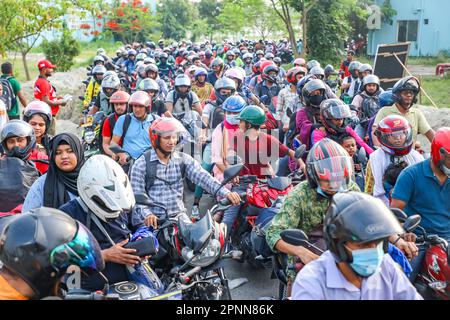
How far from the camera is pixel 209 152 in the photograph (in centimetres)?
862

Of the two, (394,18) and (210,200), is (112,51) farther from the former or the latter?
(210,200)

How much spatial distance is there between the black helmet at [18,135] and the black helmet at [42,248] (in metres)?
3.24

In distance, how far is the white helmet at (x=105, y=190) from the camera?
3734 millimetres

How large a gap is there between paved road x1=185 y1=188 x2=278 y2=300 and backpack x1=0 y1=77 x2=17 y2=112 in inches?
235

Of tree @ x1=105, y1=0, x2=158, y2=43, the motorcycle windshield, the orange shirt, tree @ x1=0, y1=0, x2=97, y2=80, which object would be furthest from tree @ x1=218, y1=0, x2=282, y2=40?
the orange shirt

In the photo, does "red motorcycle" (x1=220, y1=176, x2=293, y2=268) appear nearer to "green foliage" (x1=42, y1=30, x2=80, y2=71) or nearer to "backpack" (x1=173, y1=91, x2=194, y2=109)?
"backpack" (x1=173, y1=91, x2=194, y2=109)

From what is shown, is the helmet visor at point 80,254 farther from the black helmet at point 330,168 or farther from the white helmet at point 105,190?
the black helmet at point 330,168

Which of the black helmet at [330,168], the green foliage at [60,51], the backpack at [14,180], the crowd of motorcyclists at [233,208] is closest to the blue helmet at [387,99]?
the crowd of motorcyclists at [233,208]

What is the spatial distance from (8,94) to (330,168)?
327 inches

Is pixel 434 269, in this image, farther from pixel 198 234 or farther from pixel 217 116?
pixel 217 116

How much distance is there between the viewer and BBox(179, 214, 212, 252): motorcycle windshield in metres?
3.81

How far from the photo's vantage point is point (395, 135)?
5.20 metres

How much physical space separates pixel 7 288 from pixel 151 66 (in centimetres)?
1143

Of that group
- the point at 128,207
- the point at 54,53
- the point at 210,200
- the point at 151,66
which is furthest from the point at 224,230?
the point at 54,53
